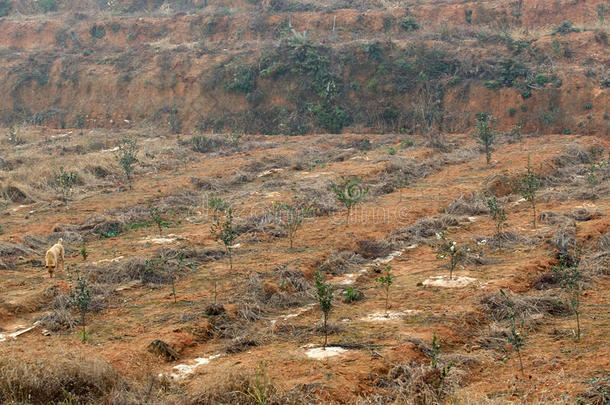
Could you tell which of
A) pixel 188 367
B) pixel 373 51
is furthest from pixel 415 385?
pixel 373 51

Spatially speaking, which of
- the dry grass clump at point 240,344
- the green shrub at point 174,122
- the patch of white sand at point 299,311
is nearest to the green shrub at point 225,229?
the patch of white sand at point 299,311

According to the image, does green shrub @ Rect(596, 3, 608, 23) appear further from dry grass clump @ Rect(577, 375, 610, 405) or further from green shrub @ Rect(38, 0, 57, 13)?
green shrub @ Rect(38, 0, 57, 13)

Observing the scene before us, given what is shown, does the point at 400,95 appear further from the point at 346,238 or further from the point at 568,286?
the point at 568,286

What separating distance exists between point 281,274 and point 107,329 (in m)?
2.50

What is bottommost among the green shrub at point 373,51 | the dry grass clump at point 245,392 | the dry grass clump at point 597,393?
the dry grass clump at point 245,392

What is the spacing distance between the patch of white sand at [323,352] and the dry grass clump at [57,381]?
1739 millimetres

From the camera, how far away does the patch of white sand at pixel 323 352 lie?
5.79 meters

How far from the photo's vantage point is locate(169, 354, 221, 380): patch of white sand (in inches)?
226

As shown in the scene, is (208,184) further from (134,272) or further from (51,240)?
(134,272)

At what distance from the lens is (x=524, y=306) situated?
6.86 meters

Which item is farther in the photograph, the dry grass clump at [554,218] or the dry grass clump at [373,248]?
the dry grass clump at [554,218]

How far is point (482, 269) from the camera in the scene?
8.58 meters

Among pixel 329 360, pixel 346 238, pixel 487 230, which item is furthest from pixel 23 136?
pixel 329 360

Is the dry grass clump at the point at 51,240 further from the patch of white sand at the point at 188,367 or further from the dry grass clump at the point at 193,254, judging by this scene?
the patch of white sand at the point at 188,367
